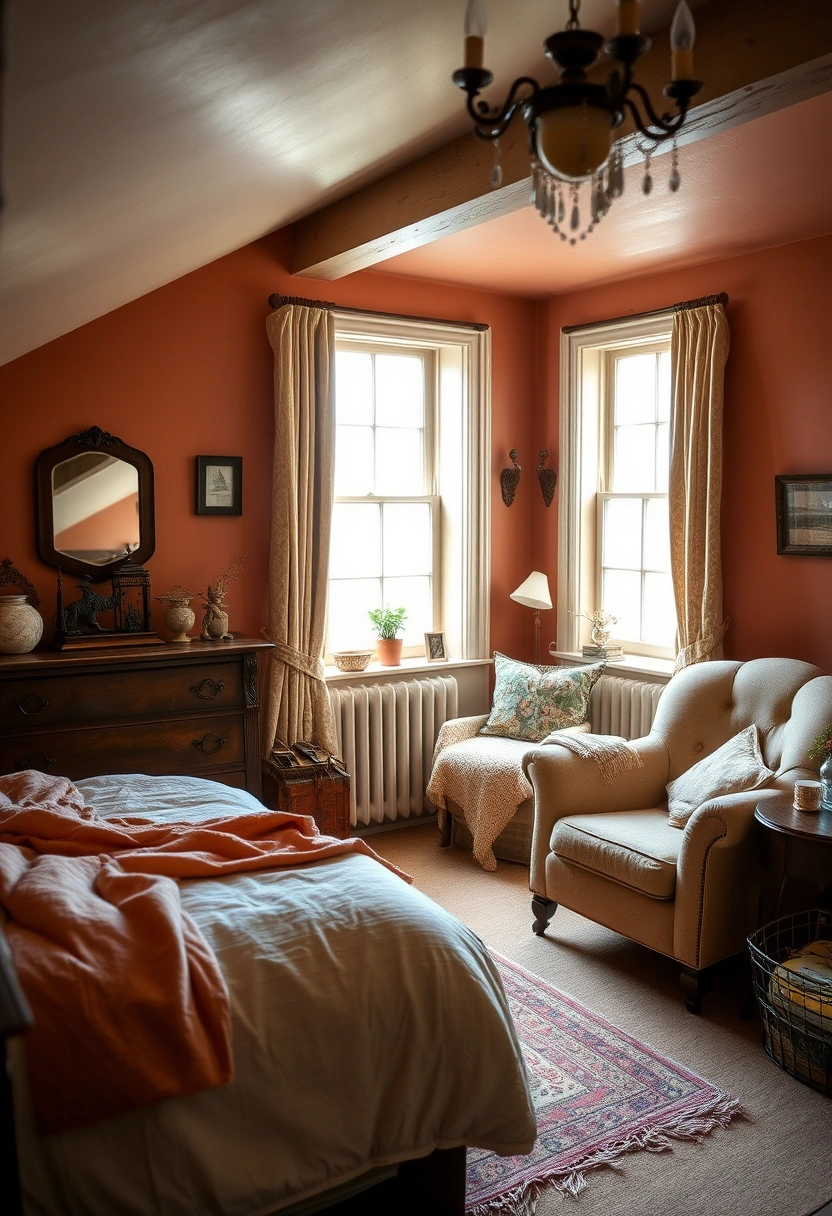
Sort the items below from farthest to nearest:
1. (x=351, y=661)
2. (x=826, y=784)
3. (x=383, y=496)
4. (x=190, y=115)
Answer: (x=383, y=496) → (x=351, y=661) → (x=826, y=784) → (x=190, y=115)

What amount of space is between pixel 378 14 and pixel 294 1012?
1.98 metres

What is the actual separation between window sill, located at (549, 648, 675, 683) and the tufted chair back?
63 cm

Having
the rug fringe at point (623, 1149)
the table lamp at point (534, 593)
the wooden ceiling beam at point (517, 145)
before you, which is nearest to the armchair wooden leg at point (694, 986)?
the rug fringe at point (623, 1149)

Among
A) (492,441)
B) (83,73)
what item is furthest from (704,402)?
(83,73)

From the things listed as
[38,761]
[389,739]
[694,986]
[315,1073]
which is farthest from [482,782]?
[315,1073]

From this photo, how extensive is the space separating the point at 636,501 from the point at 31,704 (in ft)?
10.6

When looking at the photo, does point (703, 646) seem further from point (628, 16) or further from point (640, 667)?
point (628, 16)

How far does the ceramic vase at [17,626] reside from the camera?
11.8 ft

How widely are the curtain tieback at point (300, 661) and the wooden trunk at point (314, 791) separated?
1.44 ft

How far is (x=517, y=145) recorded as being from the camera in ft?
9.55

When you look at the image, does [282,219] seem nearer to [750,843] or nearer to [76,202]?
[76,202]

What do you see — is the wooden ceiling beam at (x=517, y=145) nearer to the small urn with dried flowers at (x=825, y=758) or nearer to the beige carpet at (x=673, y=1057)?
the small urn with dried flowers at (x=825, y=758)

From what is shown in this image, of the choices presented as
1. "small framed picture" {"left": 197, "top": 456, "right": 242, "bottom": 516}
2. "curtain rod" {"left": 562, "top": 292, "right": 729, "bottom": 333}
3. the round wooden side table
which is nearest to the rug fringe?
the round wooden side table

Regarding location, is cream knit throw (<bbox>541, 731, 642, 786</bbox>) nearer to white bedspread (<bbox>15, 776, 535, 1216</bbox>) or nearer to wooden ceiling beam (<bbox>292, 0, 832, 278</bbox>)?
white bedspread (<bbox>15, 776, 535, 1216</bbox>)
